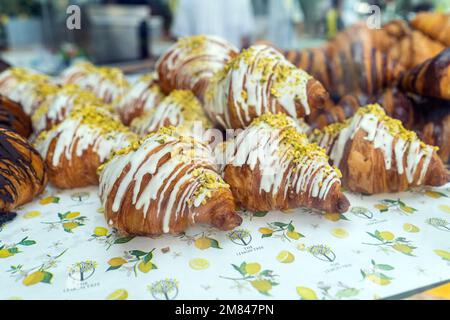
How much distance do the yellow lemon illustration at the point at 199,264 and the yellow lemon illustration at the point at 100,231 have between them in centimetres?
28

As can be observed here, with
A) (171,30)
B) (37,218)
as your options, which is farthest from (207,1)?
(37,218)

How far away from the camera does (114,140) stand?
127cm

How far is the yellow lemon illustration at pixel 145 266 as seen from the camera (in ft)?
2.97

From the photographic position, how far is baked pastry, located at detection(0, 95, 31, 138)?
138cm

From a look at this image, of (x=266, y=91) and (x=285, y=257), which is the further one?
(x=266, y=91)

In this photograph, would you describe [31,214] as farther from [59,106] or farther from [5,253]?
[59,106]

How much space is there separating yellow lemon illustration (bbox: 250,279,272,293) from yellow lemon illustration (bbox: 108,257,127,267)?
1.06 feet

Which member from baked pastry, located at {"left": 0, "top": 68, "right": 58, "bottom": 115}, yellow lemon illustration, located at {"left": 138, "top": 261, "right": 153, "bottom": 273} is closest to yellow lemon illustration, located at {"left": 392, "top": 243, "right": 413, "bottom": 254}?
yellow lemon illustration, located at {"left": 138, "top": 261, "right": 153, "bottom": 273}

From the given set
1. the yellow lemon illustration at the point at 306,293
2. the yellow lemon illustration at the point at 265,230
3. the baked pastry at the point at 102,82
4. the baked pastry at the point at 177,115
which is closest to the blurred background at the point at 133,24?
the baked pastry at the point at 102,82

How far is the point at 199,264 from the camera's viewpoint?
0.92 metres

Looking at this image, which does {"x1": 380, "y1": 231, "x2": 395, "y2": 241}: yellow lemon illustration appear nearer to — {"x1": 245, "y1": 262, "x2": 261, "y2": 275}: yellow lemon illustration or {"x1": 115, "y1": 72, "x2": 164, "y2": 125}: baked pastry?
{"x1": 245, "y1": 262, "x2": 261, "y2": 275}: yellow lemon illustration

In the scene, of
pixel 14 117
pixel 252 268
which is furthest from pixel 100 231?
pixel 14 117

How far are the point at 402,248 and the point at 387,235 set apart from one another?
6cm
